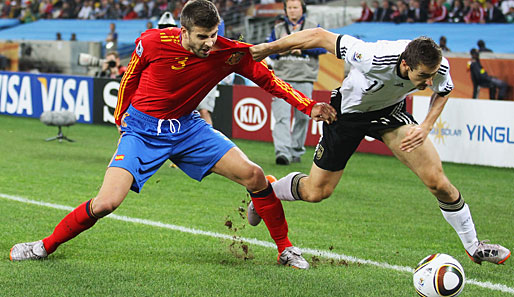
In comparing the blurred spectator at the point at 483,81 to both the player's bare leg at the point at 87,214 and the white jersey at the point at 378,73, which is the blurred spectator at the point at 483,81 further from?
the player's bare leg at the point at 87,214

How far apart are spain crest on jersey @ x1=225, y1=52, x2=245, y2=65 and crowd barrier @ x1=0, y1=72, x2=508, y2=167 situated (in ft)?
24.2

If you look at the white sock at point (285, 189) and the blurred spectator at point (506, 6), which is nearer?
the white sock at point (285, 189)

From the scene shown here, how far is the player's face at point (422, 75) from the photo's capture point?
15.9 ft

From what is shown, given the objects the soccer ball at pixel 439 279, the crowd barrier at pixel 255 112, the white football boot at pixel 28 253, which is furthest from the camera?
the crowd barrier at pixel 255 112

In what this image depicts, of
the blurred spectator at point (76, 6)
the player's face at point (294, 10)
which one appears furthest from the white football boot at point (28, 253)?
the blurred spectator at point (76, 6)

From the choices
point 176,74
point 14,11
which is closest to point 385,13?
point 176,74

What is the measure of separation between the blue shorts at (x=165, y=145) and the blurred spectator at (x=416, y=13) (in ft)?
64.2

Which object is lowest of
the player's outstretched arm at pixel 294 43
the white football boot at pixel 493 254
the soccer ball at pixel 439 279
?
the white football boot at pixel 493 254

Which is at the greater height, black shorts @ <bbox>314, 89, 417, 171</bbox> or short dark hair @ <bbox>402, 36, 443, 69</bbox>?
short dark hair @ <bbox>402, 36, 443, 69</bbox>

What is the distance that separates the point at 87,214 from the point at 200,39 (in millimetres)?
1412

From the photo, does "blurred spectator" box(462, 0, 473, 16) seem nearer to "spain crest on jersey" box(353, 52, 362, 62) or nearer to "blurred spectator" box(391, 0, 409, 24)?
"blurred spectator" box(391, 0, 409, 24)

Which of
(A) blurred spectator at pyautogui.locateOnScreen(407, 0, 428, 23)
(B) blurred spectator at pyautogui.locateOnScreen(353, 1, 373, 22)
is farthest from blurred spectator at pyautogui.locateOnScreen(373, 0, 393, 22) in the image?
(A) blurred spectator at pyautogui.locateOnScreen(407, 0, 428, 23)

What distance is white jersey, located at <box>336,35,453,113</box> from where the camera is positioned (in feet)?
16.9

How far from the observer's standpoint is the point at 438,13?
2383 centimetres
